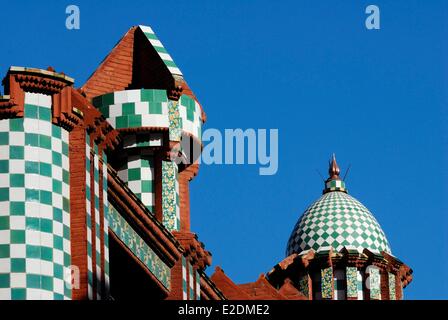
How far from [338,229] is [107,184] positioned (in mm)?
18326

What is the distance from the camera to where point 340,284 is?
50.8 m

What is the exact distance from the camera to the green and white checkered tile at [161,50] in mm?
39125

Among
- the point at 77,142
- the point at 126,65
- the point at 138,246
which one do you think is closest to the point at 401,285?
the point at 126,65

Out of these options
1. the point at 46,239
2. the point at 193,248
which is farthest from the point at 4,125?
the point at 193,248

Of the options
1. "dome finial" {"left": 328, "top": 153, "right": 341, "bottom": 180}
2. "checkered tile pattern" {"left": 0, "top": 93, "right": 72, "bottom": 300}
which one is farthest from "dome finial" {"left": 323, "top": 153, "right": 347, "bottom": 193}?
"checkered tile pattern" {"left": 0, "top": 93, "right": 72, "bottom": 300}

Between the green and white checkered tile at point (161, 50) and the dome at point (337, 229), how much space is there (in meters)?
12.2

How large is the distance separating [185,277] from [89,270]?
532cm

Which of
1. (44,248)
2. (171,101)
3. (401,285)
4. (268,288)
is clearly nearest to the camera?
(44,248)

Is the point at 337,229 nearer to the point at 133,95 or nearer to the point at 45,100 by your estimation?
the point at 133,95

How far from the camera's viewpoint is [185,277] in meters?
36.8

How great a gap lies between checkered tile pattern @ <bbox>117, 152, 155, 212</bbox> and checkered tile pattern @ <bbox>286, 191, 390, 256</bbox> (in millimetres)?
12980

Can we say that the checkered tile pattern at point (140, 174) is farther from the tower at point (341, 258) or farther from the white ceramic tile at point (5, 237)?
the tower at point (341, 258)
